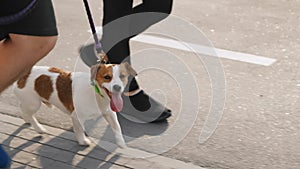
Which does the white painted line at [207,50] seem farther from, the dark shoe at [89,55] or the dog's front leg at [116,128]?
the dog's front leg at [116,128]

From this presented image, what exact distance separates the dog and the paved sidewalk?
0.12 metres

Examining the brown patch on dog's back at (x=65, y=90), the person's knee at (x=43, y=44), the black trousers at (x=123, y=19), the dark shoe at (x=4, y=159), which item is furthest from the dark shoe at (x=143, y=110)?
the person's knee at (x=43, y=44)

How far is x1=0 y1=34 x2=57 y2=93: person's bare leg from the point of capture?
3100 mm

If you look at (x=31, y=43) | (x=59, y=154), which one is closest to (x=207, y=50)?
(x=59, y=154)

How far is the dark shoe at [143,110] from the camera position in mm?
4125

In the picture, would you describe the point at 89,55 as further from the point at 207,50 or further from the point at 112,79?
the point at 207,50

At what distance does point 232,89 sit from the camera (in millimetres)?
4648

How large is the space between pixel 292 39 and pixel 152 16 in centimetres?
217

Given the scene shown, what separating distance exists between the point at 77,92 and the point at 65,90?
93 millimetres

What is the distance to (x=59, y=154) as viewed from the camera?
3.70 m

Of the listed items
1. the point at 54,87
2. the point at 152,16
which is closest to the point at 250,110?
the point at 152,16

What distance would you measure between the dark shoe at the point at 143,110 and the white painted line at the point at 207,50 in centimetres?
137

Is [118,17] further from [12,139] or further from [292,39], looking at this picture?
[292,39]

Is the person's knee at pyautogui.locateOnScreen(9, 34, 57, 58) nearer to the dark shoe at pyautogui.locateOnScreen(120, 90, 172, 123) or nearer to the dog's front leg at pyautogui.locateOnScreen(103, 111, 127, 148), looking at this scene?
the dog's front leg at pyautogui.locateOnScreen(103, 111, 127, 148)
